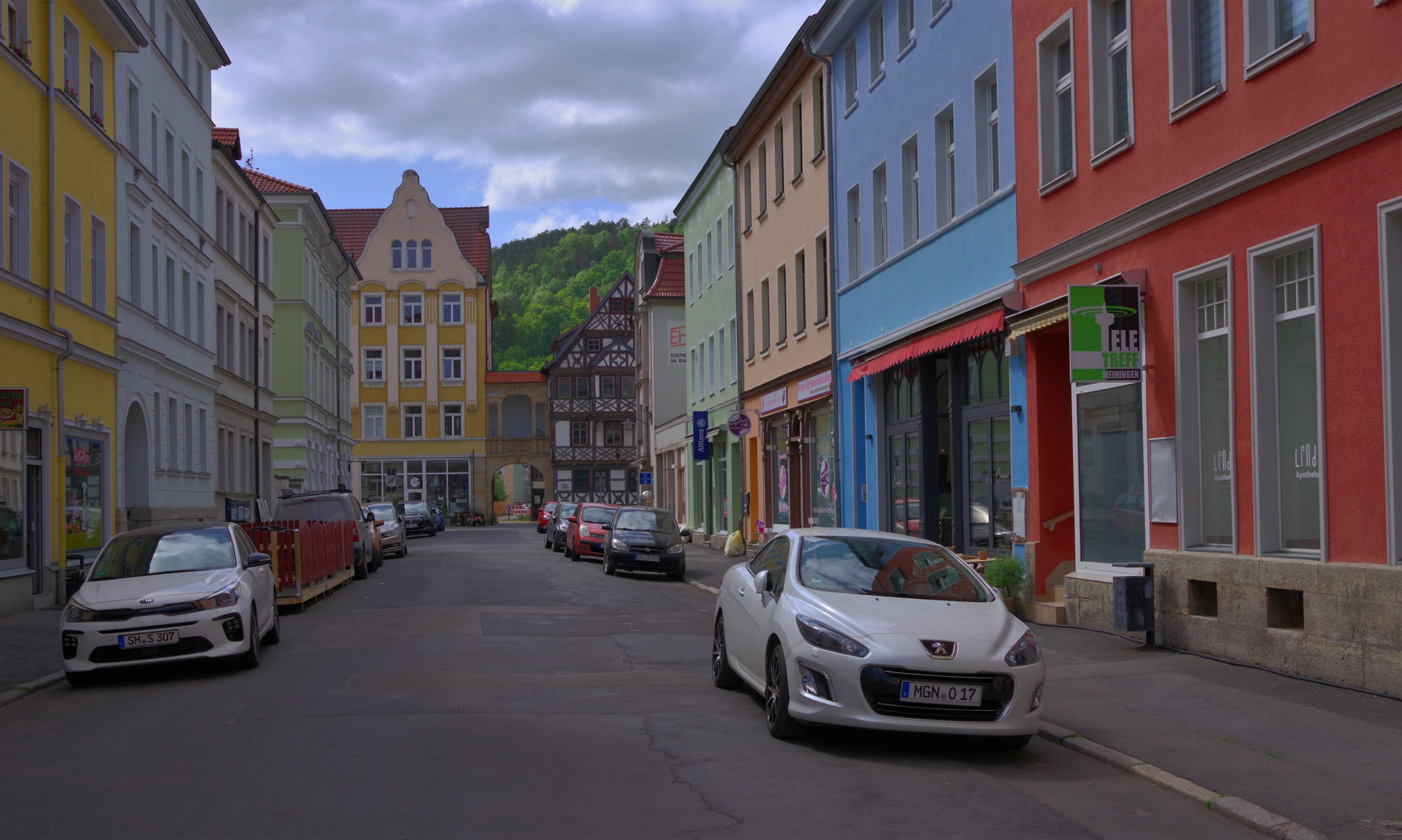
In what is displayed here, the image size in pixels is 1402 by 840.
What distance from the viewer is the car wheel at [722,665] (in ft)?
37.4

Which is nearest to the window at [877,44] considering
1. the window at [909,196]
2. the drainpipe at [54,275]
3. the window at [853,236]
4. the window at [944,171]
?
the window at [909,196]

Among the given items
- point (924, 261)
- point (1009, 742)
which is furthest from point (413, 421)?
point (1009, 742)

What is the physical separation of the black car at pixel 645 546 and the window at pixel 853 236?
691 cm

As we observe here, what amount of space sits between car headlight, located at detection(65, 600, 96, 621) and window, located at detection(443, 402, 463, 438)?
72.4 metres

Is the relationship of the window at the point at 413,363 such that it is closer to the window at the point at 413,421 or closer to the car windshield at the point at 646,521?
the window at the point at 413,421

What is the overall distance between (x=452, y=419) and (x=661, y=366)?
29.7 m

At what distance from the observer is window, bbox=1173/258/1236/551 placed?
13.0m

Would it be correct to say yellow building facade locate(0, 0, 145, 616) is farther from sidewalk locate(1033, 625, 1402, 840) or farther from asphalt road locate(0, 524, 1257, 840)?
sidewalk locate(1033, 625, 1402, 840)

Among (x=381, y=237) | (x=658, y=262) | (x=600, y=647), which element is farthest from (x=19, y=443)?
(x=381, y=237)

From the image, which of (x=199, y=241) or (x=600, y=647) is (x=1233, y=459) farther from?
(x=199, y=241)

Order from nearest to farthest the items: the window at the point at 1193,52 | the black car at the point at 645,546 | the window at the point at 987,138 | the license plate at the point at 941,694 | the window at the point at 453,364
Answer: the license plate at the point at 941,694, the window at the point at 1193,52, the window at the point at 987,138, the black car at the point at 645,546, the window at the point at 453,364

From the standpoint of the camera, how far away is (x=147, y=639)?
1233 centimetres

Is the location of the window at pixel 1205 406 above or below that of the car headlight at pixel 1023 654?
above

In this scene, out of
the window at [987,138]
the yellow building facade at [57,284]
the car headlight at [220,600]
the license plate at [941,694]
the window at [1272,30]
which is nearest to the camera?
the license plate at [941,694]
